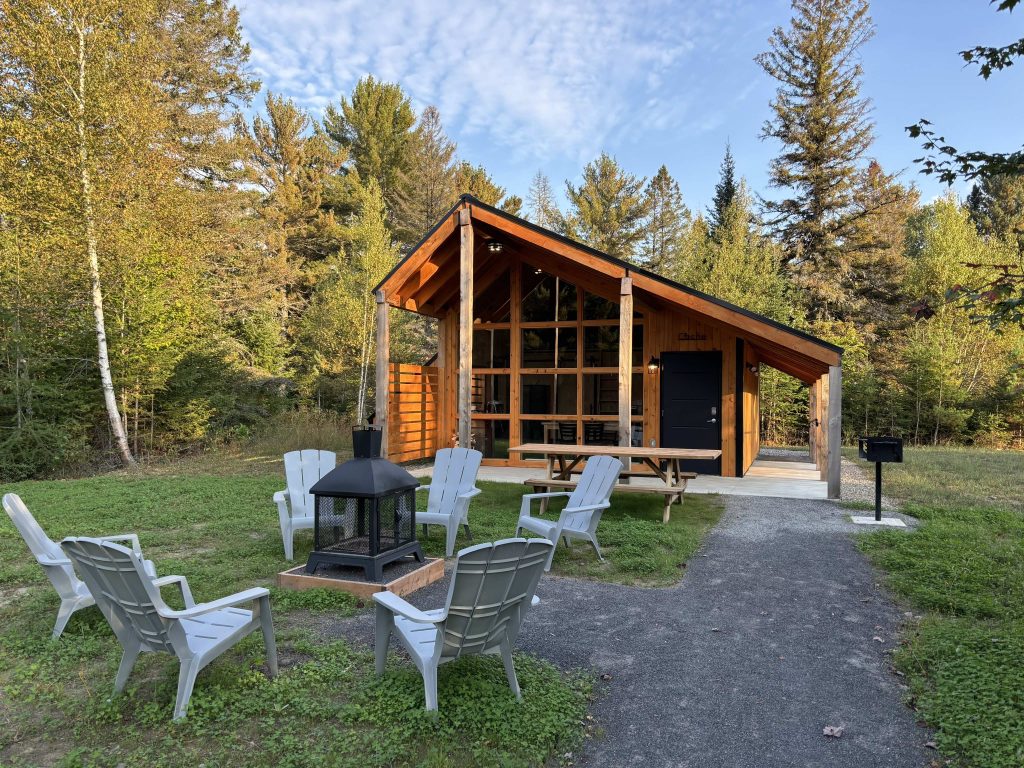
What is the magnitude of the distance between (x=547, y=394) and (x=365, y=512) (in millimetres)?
7000

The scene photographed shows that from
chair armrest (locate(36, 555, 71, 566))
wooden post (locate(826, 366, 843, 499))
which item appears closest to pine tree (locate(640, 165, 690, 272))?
wooden post (locate(826, 366, 843, 499))

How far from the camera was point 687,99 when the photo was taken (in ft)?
57.1

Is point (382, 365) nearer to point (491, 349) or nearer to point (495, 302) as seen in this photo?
point (491, 349)

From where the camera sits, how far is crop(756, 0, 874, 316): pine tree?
20266 millimetres

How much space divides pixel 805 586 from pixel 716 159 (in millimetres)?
24624

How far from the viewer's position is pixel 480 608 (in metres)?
2.58

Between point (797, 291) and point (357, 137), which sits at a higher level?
point (357, 137)

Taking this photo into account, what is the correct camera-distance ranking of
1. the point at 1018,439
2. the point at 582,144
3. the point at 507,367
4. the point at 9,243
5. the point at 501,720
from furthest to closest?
the point at 582,144 < the point at 1018,439 < the point at 507,367 < the point at 9,243 < the point at 501,720

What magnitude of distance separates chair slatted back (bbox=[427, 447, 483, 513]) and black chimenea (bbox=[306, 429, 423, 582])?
90 centimetres

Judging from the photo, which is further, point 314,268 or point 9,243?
point 314,268

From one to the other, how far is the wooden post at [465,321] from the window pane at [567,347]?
2235 millimetres

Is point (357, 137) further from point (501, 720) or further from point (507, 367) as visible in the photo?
point (501, 720)

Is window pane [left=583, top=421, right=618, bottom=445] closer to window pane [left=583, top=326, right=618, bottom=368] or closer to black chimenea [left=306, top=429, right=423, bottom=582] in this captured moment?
window pane [left=583, top=326, right=618, bottom=368]

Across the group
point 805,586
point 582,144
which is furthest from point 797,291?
point 805,586
